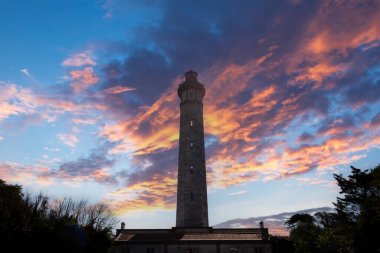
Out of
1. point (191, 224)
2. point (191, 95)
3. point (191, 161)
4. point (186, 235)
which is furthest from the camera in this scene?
point (191, 95)

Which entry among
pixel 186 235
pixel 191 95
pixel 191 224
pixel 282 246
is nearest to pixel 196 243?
pixel 186 235

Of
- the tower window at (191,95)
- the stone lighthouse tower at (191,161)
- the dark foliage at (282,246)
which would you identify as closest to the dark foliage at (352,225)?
the dark foliage at (282,246)

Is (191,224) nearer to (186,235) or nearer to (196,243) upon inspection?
(186,235)

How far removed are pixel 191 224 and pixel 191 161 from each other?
10.7m

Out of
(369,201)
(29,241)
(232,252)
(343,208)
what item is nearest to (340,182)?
(343,208)

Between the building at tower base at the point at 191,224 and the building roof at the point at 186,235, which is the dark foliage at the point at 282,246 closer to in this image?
the building at tower base at the point at 191,224

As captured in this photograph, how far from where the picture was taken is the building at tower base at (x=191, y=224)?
145 ft

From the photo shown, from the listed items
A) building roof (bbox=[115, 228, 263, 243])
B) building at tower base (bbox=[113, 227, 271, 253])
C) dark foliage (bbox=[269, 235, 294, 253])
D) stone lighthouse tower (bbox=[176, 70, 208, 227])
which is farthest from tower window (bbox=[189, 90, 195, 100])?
dark foliage (bbox=[269, 235, 294, 253])

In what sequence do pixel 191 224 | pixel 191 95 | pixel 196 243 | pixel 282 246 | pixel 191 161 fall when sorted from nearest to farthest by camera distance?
pixel 196 243 < pixel 191 224 < pixel 191 161 < pixel 191 95 < pixel 282 246

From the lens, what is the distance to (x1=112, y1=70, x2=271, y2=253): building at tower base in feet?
145

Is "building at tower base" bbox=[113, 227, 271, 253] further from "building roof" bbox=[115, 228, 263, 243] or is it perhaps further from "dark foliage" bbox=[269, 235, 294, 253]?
"dark foliage" bbox=[269, 235, 294, 253]

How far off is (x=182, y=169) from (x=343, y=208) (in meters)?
29.7

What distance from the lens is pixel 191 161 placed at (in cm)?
5400

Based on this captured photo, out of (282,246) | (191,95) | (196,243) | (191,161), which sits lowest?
(282,246)
